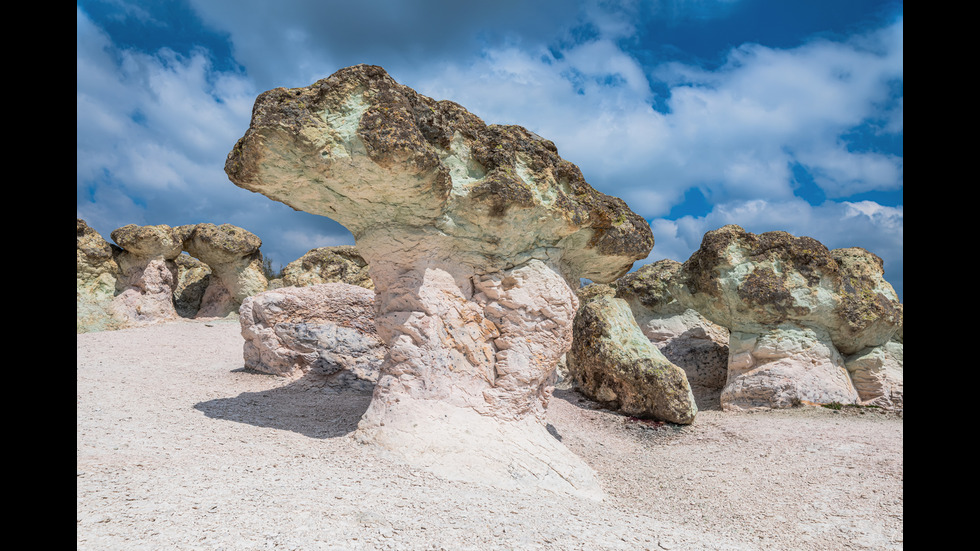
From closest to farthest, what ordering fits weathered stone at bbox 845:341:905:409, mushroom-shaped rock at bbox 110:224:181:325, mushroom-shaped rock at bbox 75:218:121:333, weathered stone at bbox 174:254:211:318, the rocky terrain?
the rocky terrain < weathered stone at bbox 845:341:905:409 < mushroom-shaped rock at bbox 75:218:121:333 < mushroom-shaped rock at bbox 110:224:181:325 < weathered stone at bbox 174:254:211:318

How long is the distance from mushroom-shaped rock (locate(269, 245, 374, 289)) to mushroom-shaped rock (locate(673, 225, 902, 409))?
8394mm

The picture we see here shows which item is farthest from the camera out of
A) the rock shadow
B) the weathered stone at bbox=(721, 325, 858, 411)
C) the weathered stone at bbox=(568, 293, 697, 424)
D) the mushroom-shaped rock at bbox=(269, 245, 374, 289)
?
the mushroom-shaped rock at bbox=(269, 245, 374, 289)

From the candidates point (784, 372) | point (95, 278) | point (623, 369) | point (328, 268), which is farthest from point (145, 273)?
point (784, 372)

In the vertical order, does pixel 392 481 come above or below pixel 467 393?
below

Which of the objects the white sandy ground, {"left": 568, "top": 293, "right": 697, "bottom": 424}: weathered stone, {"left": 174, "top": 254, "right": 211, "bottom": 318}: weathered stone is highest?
{"left": 174, "top": 254, "right": 211, "bottom": 318}: weathered stone

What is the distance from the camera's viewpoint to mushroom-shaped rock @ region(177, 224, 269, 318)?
15.9 m

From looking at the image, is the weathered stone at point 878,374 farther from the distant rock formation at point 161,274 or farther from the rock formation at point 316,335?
the distant rock formation at point 161,274

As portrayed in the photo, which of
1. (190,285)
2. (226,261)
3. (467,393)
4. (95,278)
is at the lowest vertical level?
(467,393)

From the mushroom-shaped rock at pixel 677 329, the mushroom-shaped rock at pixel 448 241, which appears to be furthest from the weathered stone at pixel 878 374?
the mushroom-shaped rock at pixel 448 241

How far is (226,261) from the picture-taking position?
1634cm

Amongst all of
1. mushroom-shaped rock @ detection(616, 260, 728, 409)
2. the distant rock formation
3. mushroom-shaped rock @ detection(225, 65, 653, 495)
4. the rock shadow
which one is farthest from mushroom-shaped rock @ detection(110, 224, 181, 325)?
mushroom-shaped rock @ detection(616, 260, 728, 409)

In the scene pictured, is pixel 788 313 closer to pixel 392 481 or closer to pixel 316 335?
pixel 316 335

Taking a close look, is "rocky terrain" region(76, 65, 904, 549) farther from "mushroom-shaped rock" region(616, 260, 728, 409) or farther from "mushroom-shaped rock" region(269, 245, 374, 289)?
"mushroom-shaped rock" region(269, 245, 374, 289)

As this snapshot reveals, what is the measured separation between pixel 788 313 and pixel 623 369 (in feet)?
12.1
